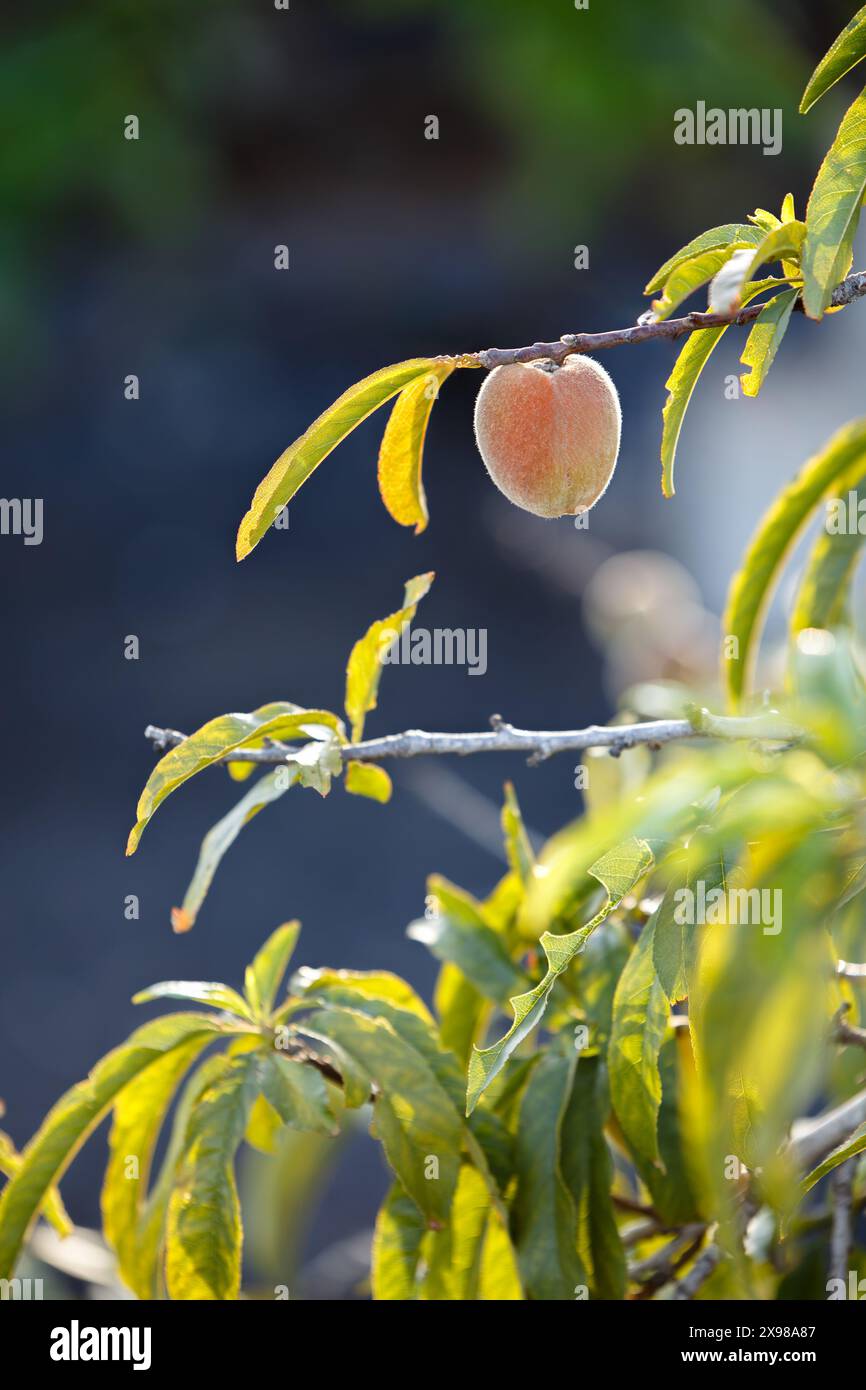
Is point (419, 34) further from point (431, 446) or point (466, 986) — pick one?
point (466, 986)

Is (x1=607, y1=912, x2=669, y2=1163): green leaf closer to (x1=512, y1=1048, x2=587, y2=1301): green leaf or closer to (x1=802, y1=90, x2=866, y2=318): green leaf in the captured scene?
(x1=512, y1=1048, x2=587, y2=1301): green leaf

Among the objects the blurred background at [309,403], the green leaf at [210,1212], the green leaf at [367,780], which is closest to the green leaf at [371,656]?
the green leaf at [367,780]

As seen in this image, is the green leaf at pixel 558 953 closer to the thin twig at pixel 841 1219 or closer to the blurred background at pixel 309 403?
the thin twig at pixel 841 1219

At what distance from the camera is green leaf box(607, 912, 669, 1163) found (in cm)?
33

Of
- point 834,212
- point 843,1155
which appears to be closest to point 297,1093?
point 843,1155

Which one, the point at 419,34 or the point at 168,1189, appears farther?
the point at 419,34

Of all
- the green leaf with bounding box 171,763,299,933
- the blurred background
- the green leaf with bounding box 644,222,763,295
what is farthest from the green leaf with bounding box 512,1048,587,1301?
the blurred background

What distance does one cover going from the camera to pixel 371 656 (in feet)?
1.29

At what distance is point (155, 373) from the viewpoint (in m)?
3.32

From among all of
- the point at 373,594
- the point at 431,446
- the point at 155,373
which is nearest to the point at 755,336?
the point at 373,594

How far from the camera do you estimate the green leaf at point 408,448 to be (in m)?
0.33

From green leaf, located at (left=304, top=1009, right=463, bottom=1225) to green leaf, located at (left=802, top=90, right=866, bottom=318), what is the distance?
0.74ft

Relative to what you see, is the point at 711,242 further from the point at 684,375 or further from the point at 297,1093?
the point at 297,1093

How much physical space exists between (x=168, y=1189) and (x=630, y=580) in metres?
0.65
